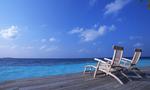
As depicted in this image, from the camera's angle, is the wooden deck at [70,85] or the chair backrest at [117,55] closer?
→ the wooden deck at [70,85]

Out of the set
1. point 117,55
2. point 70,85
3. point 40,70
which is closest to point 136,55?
point 117,55

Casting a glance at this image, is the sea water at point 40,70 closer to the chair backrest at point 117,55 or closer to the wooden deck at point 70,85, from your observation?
the wooden deck at point 70,85

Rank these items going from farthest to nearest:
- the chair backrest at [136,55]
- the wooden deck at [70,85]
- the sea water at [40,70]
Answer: the sea water at [40,70], the chair backrest at [136,55], the wooden deck at [70,85]

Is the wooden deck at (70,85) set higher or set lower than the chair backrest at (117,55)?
lower

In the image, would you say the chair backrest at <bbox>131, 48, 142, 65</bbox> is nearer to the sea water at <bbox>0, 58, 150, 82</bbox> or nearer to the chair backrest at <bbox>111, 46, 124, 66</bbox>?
the chair backrest at <bbox>111, 46, 124, 66</bbox>

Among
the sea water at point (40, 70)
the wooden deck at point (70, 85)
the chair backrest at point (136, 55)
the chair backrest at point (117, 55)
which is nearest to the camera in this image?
the wooden deck at point (70, 85)

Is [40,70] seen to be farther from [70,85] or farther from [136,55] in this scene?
[70,85]

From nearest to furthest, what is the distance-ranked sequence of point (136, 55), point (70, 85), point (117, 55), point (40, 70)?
point (70, 85), point (117, 55), point (136, 55), point (40, 70)

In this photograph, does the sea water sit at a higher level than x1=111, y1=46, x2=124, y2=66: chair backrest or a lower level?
lower

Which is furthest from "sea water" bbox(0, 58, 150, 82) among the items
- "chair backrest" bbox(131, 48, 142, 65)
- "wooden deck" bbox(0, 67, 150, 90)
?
"chair backrest" bbox(131, 48, 142, 65)

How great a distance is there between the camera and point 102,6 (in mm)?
17984

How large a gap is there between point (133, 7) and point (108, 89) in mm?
15267

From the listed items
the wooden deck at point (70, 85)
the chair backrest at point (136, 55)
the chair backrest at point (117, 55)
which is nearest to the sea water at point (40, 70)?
the wooden deck at point (70, 85)

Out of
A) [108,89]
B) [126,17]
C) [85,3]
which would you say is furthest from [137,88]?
[126,17]
